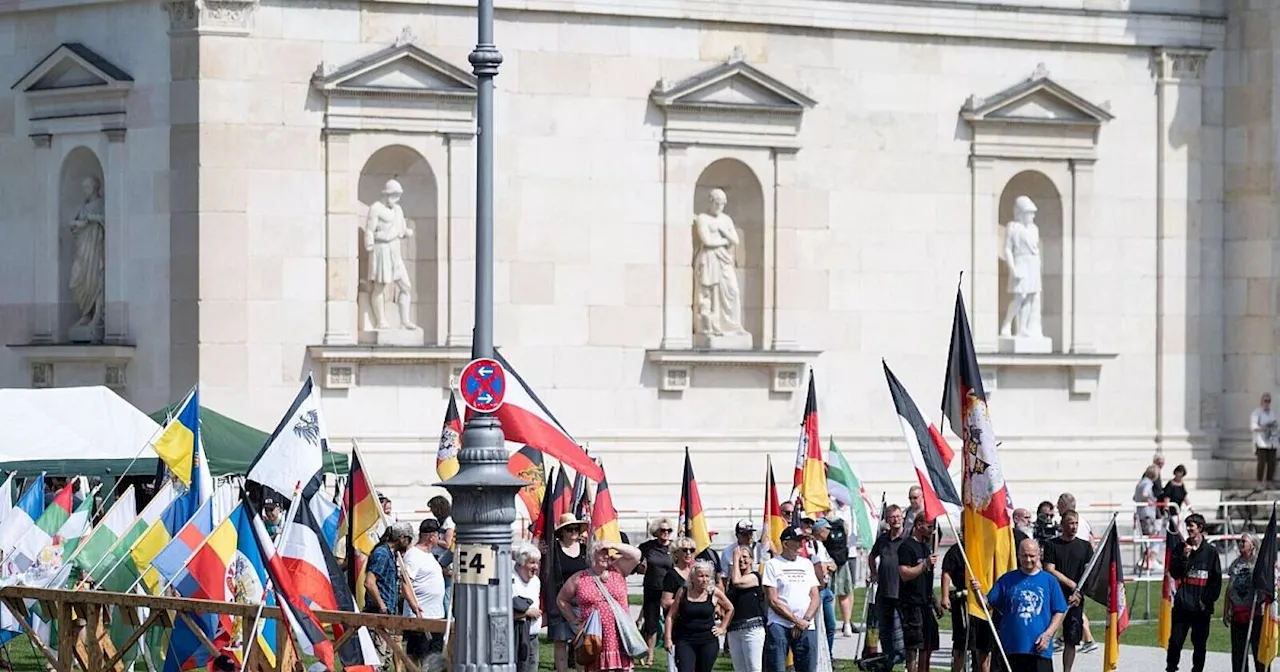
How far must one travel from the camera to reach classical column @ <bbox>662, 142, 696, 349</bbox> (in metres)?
40.1

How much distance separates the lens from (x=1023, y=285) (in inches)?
1668

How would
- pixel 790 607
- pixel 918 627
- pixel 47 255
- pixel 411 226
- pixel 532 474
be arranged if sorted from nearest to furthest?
1. pixel 790 607
2. pixel 918 627
3. pixel 532 474
4. pixel 411 226
5. pixel 47 255

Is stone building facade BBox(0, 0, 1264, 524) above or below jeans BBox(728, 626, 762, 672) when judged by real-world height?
above

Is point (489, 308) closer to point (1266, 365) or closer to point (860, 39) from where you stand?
point (860, 39)

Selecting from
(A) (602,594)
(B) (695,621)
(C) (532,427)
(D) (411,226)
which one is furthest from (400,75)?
(A) (602,594)

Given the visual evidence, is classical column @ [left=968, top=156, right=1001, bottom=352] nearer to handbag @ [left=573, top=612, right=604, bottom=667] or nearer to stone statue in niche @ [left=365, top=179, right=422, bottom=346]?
stone statue in niche @ [left=365, top=179, right=422, bottom=346]

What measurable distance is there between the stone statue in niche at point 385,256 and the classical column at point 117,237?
10.3ft

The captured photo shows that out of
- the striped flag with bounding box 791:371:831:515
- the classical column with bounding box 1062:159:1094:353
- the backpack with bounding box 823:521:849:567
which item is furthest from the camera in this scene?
the classical column with bounding box 1062:159:1094:353

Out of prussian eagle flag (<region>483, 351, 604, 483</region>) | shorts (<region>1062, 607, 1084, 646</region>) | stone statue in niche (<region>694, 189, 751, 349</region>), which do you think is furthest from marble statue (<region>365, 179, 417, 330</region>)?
shorts (<region>1062, 607, 1084, 646</region>)

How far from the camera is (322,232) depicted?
1500 inches

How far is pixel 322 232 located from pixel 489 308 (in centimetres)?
1527

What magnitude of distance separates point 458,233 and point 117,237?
4391 millimetres

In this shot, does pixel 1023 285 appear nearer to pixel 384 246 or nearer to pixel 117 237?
pixel 384 246

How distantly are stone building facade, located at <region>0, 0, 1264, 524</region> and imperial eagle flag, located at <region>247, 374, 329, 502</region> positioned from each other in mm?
12619
